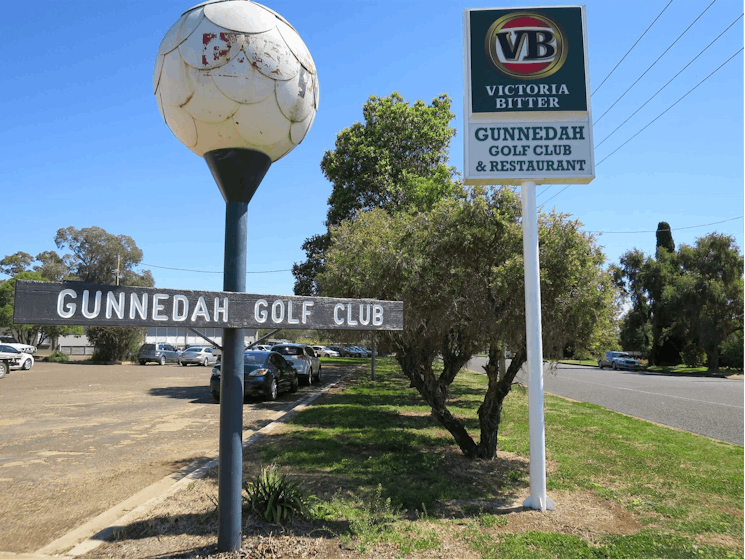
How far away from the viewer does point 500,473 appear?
6.67 metres

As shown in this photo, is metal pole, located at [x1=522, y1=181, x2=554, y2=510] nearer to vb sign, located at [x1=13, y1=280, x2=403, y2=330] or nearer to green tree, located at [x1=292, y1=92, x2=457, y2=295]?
vb sign, located at [x1=13, y1=280, x2=403, y2=330]

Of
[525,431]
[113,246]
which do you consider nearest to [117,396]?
[525,431]

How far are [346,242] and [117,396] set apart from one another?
33.1 feet

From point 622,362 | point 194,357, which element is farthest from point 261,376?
point 622,362

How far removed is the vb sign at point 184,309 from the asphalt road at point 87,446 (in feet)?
8.59

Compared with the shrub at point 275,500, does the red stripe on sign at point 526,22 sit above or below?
above

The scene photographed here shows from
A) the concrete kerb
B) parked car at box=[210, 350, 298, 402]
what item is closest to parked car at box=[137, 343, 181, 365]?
parked car at box=[210, 350, 298, 402]

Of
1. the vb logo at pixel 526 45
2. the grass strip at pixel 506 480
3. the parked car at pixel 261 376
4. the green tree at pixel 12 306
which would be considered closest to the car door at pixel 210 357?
the green tree at pixel 12 306

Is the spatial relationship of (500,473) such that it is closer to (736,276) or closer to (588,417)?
(588,417)

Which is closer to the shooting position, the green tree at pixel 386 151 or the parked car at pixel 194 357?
the green tree at pixel 386 151

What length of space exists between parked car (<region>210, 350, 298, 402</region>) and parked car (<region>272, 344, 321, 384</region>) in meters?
3.32

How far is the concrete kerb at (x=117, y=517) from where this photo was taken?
4.18 metres

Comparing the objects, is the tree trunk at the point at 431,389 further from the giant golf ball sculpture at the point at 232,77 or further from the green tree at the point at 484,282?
the giant golf ball sculpture at the point at 232,77

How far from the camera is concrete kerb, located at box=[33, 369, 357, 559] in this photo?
418 cm
